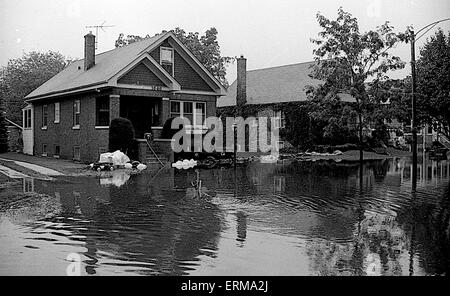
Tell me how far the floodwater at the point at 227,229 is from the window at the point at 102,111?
909 centimetres

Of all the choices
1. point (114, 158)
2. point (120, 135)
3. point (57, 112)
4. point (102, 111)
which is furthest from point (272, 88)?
point (114, 158)

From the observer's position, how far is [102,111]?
72.8 feet

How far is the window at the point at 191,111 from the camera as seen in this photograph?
2436 cm

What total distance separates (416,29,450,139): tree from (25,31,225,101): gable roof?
879 centimetres

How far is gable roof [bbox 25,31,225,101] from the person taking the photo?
2162 centimetres

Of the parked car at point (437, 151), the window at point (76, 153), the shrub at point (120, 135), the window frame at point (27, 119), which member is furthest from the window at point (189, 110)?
the parked car at point (437, 151)

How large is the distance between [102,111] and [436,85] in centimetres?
1309

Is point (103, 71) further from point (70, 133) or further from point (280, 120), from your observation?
point (280, 120)

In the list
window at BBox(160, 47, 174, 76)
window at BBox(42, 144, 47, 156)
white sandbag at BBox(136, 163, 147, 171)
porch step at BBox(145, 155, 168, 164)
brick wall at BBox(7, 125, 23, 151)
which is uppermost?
window at BBox(160, 47, 174, 76)

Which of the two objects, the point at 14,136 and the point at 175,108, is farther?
the point at 14,136

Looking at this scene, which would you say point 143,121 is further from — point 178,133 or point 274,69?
point 274,69

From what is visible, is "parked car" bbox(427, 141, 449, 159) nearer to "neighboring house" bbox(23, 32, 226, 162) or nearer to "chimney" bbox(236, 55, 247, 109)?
"chimney" bbox(236, 55, 247, 109)

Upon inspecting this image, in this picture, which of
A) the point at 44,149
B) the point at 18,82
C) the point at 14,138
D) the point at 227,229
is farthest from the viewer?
the point at 18,82

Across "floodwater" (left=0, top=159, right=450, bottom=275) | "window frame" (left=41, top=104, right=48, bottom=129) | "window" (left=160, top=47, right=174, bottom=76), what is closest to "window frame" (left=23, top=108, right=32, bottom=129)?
"window frame" (left=41, top=104, right=48, bottom=129)
